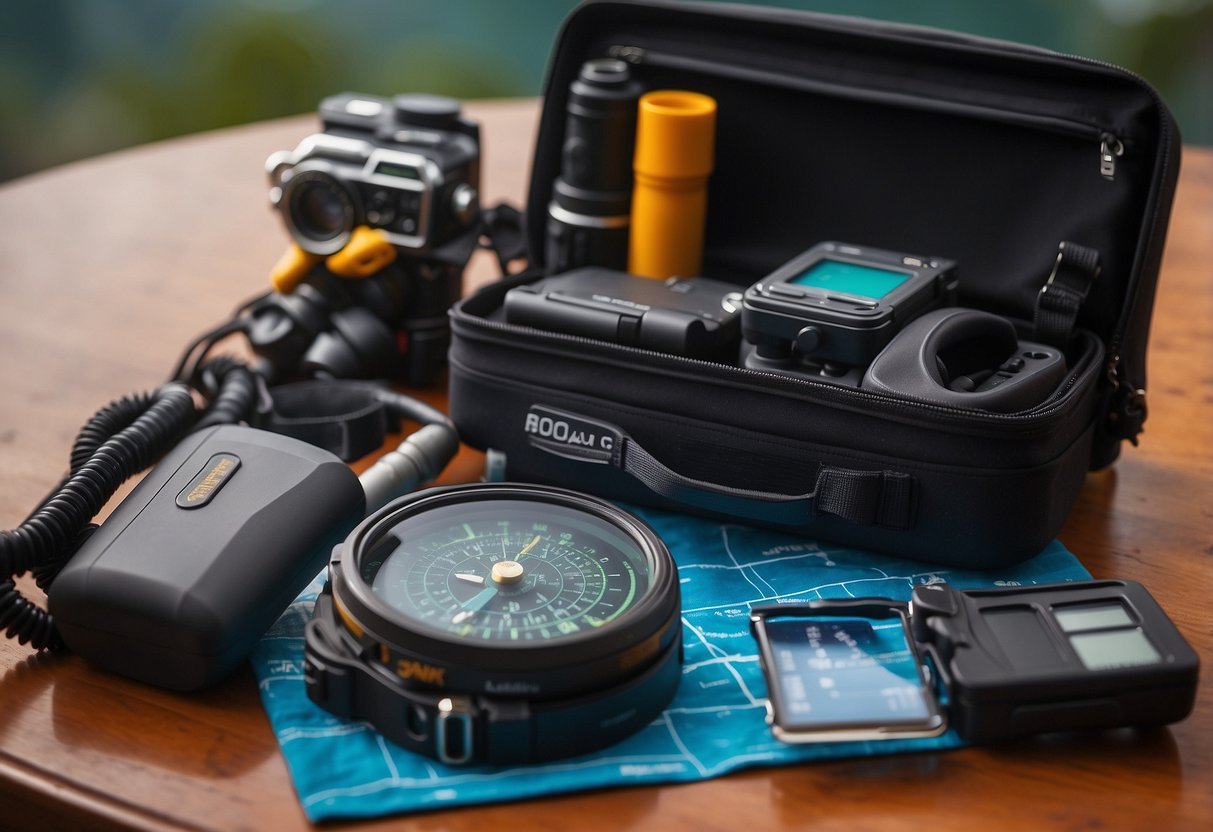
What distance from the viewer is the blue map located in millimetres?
824

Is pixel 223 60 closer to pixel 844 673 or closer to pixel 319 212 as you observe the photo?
pixel 319 212

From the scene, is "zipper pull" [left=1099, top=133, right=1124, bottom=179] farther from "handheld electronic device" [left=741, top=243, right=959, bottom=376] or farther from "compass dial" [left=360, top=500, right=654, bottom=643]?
"compass dial" [left=360, top=500, right=654, bottom=643]

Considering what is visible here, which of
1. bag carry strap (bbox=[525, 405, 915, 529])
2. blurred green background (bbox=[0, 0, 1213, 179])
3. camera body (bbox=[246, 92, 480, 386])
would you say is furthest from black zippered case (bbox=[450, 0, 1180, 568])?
blurred green background (bbox=[0, 0, 1213, 179])

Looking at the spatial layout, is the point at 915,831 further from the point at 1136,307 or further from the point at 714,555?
the point at 1136,307

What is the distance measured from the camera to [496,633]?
2.82ft

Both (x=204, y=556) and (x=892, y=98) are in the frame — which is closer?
(x=204, y=556)

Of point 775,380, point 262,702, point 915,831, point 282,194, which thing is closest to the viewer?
point 915,831

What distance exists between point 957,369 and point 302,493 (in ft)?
1.88

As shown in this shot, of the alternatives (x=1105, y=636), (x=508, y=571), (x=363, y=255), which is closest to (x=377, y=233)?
(x=363, y=255)

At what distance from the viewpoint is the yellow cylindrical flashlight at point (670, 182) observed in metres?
1.30

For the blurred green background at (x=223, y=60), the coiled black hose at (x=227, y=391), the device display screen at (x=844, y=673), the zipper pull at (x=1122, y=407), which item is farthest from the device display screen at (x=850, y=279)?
the blurred green background at (x=223, y=60)

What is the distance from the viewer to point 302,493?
3.26ft

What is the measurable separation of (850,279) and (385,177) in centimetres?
50

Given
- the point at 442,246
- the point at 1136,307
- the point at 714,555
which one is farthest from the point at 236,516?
the point at 1136,307
